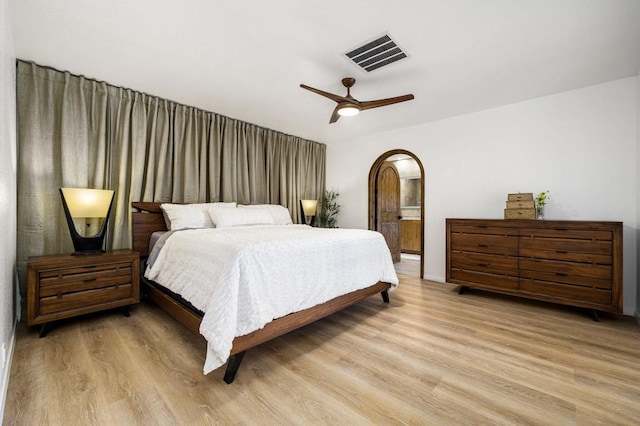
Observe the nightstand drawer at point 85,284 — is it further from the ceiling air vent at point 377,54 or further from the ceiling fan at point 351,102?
the ceiling air vent at point 377,54

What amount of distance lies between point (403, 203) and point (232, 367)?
6.38m

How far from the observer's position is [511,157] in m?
3.56

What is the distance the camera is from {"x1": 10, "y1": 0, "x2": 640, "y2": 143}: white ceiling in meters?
1.89

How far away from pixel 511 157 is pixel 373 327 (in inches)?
114

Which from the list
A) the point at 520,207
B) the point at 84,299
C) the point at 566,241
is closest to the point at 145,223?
the point at 84,299

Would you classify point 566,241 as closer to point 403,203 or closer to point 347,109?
point 347,109

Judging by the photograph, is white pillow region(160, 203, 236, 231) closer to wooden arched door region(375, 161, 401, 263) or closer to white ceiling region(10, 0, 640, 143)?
white ceiling region(10, 0, 640, 143)

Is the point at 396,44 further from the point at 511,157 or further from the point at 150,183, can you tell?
the point at 150,183

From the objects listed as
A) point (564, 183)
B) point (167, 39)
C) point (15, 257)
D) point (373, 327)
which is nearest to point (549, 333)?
point (373, 327)

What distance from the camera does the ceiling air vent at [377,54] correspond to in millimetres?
2256

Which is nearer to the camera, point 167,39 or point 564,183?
point 167,39

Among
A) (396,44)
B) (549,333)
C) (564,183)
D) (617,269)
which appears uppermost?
(396,44)

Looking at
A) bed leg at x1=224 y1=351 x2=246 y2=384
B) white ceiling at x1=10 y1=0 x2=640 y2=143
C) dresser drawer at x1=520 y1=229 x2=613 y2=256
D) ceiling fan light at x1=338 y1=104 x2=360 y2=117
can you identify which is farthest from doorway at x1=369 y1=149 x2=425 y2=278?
bed leg at x1=224 y1=351 x2=246 y2=384

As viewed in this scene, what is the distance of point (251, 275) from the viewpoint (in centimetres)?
176
